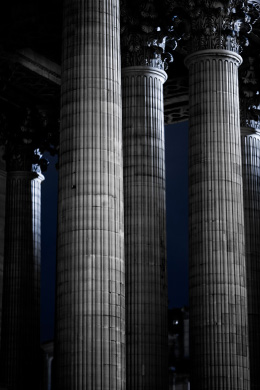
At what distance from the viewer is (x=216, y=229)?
58281mm

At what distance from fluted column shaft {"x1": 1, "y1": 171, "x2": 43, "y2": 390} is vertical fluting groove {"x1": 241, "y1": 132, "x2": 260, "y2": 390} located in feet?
50.7

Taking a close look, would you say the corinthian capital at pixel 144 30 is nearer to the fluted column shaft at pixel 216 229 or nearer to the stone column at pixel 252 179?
the fluted column shaft at pixel 216 229

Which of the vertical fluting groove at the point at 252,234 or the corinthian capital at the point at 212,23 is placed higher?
the corinthian capital at the point at 212,23

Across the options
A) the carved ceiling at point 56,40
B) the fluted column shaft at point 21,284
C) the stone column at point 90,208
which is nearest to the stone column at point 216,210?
the carved ceiling at point 56,40

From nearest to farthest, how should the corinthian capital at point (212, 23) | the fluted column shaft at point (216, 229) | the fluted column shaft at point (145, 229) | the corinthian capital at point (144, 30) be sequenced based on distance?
the fluted column shaft at point (216, 229) → the fluted column shaft at point (145, 229) → the corinthian capital at point (144, 30) → the corinthian capital at point (212, 23)

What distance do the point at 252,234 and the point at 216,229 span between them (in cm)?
1313

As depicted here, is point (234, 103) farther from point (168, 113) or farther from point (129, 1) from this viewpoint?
point (168, 113)

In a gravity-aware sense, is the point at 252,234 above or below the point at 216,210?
above

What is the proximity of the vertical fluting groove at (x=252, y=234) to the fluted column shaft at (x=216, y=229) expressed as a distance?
10.5 metres

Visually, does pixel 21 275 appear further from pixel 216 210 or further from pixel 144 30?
pixel 144 30

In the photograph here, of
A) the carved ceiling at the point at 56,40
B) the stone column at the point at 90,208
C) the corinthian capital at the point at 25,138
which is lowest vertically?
the stone column at the point at 90,208

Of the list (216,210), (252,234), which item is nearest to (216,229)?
(216,210)

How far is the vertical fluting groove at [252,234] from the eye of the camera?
67688 mm

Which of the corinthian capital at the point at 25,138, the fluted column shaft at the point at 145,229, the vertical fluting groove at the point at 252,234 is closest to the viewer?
the fluted column shaft at the point at 145,229
